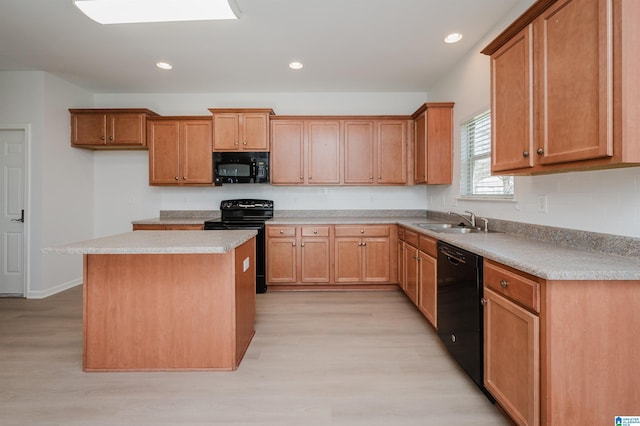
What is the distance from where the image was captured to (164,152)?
168 inches

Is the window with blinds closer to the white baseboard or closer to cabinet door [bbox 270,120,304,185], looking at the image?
cabinet door [bbox 270,120,304,185]

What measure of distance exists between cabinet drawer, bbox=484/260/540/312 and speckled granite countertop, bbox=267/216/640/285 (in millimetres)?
46

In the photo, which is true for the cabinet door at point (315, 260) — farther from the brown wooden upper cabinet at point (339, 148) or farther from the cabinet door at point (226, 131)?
the cabinet door at point (226, 131)

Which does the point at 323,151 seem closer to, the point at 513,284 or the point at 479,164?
the point at 479,164

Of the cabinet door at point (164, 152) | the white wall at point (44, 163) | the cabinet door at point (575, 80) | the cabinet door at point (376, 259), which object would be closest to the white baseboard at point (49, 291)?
the white wall at point (44, 163)

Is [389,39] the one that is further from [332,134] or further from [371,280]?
[371,280]

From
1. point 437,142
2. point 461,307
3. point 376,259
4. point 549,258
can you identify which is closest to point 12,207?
point 376,259

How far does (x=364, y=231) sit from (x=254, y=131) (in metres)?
1.96

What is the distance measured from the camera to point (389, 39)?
10.0 ft

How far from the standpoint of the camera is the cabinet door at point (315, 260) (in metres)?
4.00

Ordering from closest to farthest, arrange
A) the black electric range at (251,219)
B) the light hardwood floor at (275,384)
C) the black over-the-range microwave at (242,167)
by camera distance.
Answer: the light hardwood floor at (275,384)
the black electric range at (251,219)
the black over-the-range microwave at (242,167)

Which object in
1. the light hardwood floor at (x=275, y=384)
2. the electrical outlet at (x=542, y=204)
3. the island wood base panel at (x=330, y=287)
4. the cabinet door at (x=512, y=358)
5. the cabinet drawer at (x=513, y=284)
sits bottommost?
the light hardwood floor at (x=275, y=384)

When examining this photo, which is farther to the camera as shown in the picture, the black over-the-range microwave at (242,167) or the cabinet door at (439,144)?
the black over-the-range microwave at (242,167)

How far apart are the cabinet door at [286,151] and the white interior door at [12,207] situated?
119 inches
